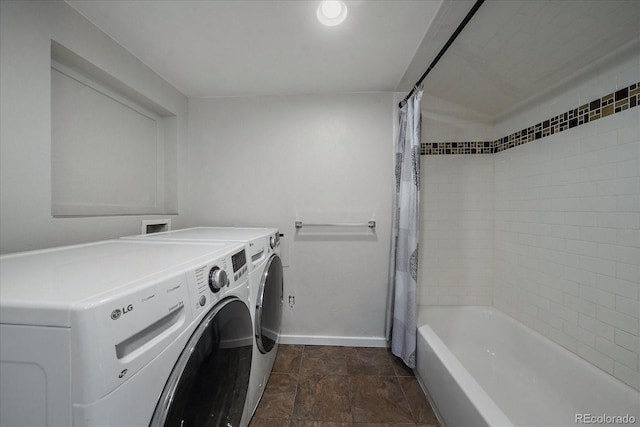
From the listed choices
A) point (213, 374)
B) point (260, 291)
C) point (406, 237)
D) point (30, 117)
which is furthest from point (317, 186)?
point (30, 117)

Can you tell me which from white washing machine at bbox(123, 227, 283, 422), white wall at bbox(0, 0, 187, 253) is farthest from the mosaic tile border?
white wall at bbox(0, 0, 187, 253)

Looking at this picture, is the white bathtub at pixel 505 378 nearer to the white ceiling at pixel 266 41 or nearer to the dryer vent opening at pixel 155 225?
the white ceiling at pixel 266 41

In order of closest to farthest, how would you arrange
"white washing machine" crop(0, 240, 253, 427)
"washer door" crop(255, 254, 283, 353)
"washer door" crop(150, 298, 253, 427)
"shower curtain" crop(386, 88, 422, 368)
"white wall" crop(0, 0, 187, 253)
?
"white washing machine" crop(0, 240, 253, 427), "washer door" crop(150, 298, 253, 427), "white wall" crop(0, 0, 187, 253), "washer door" crop(255, 254, 283, 353), "shower curtain" crop(386, 88, 422, 368)

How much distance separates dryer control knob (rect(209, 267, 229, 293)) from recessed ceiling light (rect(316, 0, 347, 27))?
4.17 ft

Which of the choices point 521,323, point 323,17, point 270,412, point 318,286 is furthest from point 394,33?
point 270,412

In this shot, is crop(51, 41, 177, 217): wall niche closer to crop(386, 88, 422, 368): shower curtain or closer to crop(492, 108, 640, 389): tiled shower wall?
crop(386, 88, 422, 368): shower curtain

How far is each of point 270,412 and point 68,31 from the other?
7.13ft

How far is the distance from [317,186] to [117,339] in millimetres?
1510

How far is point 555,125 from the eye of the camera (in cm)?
131

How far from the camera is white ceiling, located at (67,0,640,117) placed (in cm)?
104

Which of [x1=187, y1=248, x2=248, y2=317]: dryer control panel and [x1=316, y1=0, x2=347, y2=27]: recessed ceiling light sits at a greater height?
[x1=316, y1=0, x2=347, y2=27]: recessed ceiling light

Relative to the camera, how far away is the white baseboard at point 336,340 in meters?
1.80

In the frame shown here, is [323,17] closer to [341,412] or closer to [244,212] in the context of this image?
[244,212]

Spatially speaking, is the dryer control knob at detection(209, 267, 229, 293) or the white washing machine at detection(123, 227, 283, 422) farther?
the white washing machine at detection(123, 227, 283, 422)
